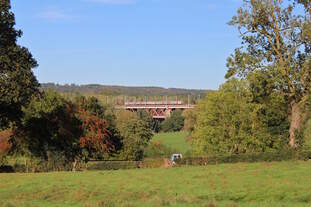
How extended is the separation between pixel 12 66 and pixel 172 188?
19.3 m

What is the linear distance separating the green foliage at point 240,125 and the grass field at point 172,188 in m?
22.9

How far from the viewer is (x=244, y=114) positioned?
190 feet

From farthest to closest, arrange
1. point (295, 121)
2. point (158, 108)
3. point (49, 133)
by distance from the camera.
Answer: point (158, 108) → point (49, 133) → point (295, 121)

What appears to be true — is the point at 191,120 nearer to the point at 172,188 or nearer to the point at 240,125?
the point at 240,125

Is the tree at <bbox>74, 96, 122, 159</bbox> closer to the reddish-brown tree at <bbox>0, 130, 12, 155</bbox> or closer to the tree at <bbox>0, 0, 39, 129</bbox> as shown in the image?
the reddish-brown tree at <bbox>0, 130, 12, 155</bbox>

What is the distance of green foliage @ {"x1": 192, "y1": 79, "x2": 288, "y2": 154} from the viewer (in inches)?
2258

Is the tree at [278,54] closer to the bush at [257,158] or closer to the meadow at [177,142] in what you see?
the bush at [257,158]

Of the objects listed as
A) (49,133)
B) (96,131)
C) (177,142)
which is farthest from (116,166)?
(177,142)

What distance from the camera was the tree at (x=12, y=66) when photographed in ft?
127

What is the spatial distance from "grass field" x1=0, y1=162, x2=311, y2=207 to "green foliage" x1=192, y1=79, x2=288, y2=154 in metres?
22.9

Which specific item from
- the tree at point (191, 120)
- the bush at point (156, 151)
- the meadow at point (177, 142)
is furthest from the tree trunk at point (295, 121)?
the meadow at point (177, 142)

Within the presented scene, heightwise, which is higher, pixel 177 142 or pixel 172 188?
pixel 172 188

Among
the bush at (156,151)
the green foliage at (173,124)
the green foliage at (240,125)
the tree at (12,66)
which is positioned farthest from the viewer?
the green foliage at (173,124)

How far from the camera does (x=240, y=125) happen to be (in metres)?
58.7
